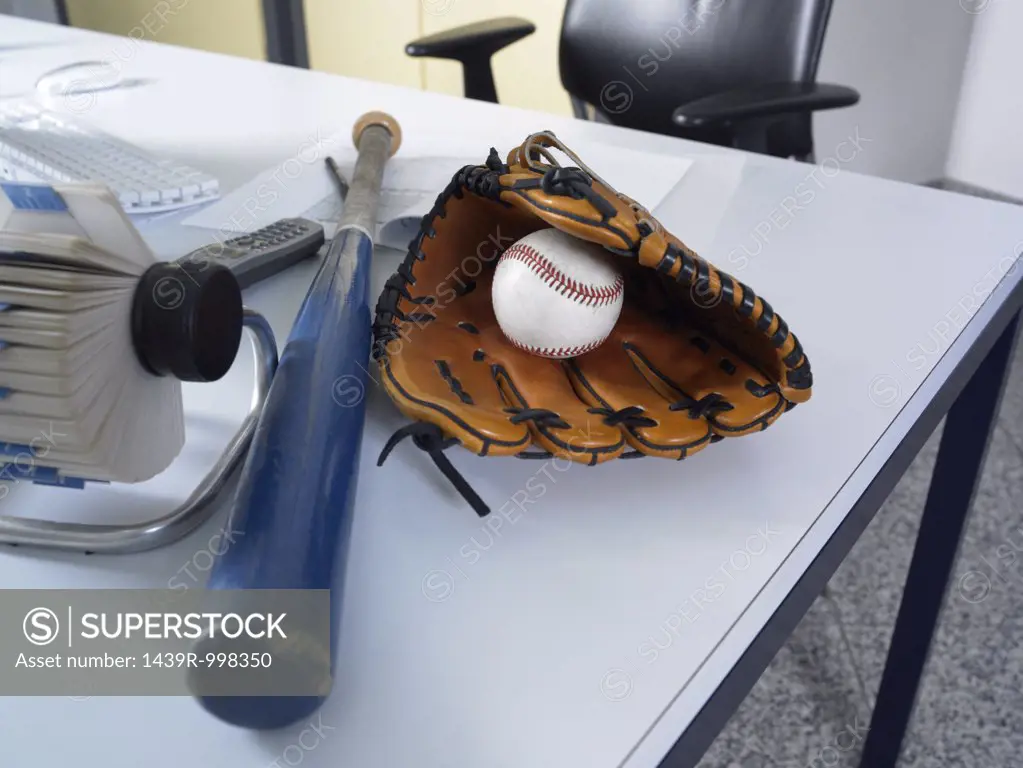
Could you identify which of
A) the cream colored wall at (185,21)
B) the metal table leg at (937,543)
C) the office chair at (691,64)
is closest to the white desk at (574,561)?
the metal table leg at (937,543)

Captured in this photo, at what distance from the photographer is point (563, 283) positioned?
1.52 feet

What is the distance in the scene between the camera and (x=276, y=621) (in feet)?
0.96

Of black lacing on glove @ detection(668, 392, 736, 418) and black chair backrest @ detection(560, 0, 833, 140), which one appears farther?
black chair backrest @ detection(560, 0, 833, 140)

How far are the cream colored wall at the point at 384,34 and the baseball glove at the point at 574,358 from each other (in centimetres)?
172

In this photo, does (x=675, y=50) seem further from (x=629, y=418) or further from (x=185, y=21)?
(x=185, y=21)

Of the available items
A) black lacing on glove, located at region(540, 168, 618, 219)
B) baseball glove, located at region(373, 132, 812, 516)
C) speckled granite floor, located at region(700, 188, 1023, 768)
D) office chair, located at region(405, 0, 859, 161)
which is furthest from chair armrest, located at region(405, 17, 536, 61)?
speckled granite floor, located at region(700, 188, 1023, 768)

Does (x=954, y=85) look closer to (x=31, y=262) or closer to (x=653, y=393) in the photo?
(x=653, y=393)

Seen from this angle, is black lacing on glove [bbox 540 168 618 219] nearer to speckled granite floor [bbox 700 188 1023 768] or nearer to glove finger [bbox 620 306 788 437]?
glove finger [bbox 620 306 788 437]

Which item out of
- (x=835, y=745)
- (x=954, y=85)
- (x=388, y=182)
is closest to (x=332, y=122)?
(x=388, y=182)

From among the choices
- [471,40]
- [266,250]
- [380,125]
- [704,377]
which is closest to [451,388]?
[704,377]

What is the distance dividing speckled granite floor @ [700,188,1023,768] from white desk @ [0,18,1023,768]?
512mm

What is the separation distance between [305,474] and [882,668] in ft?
3.23

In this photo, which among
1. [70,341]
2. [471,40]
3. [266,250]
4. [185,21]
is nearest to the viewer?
[70,341]

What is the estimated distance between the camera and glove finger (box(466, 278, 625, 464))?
44cm
